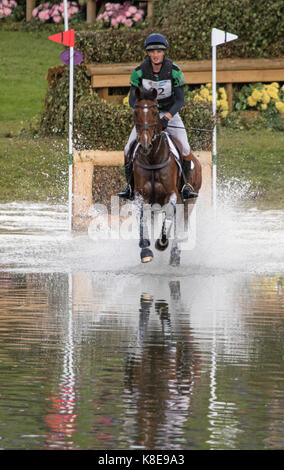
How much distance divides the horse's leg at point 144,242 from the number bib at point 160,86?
4.42 feet

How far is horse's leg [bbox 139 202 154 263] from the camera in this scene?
1341cm

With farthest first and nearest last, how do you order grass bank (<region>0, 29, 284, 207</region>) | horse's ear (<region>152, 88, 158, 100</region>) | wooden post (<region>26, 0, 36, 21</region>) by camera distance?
1. wooden post (<region>26, 0, 36, 21</region>)
2. grass bank (<region>0, 29, 284, 207</region>)
3. horse's ear (<region>152, 88, 158, 100</region>)

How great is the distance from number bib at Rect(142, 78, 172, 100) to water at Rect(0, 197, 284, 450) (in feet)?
6.56

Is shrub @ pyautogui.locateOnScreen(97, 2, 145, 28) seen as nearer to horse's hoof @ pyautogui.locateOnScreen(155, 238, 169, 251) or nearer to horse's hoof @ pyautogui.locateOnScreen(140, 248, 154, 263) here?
horse's hoof @ pyautogui.locateOnScreen(155, 238, 169, 251)

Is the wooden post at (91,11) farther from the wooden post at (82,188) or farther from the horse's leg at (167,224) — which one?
the horse's leg at (167,224)

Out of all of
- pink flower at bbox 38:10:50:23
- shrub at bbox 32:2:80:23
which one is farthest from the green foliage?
pink flower at bbox 38:10:50:23

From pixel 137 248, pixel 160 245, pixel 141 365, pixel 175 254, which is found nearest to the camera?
pixel 141 365

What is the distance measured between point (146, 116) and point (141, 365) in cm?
554

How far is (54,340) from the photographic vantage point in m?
8.81

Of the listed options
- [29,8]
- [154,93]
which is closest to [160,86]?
[154,93]

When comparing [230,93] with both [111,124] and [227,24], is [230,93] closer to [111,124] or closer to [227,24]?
[227,24]

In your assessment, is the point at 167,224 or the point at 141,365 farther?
the point at 167,224

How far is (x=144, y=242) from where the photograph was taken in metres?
13.5

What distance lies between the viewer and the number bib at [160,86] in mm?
13758
